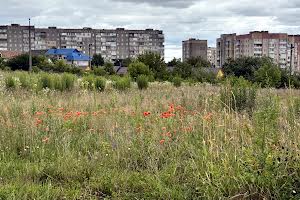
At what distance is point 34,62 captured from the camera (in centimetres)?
6000

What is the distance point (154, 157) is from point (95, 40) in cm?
11904

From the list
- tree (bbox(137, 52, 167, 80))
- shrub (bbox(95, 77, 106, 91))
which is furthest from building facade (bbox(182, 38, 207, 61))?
shrub (bbox(95, 77, 106, 91))

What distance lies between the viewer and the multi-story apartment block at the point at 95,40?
11600 cm

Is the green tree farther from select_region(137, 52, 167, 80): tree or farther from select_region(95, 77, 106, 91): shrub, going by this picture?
select_region(137, 52, 167, 80): tree

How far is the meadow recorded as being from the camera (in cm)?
353

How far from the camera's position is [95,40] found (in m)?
121

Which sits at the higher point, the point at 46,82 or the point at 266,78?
the point at 266,78

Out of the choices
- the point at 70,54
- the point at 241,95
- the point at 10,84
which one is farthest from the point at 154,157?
the point at 70,54

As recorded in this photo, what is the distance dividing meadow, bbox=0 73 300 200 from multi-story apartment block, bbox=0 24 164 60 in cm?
10988

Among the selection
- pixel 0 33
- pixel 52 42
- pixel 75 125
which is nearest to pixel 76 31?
pixel 52 42

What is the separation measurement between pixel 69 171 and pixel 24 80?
1162 centimetres

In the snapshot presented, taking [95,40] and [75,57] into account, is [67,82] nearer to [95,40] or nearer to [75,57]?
[75,57]

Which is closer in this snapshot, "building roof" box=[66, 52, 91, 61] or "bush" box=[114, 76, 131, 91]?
"bush" box=[114, 76, 131, 91]

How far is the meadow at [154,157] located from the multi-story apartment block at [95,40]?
361ft
